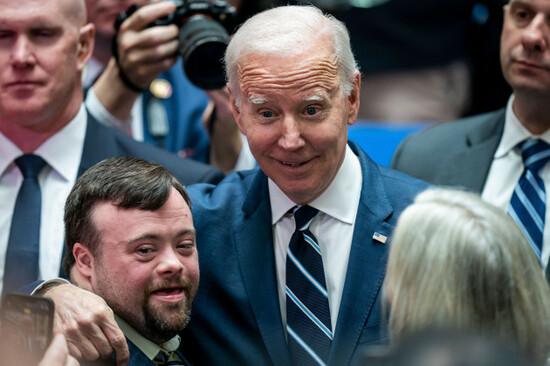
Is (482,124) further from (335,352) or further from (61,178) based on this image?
(61,178)

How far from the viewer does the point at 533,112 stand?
325cm

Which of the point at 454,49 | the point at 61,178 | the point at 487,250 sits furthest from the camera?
the point at 454,49

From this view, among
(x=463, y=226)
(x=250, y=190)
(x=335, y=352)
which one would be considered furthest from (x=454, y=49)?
(x=463, y=226)

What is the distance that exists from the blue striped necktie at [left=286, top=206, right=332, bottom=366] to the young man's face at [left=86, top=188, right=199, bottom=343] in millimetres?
346

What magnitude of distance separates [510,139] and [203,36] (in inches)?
48.5

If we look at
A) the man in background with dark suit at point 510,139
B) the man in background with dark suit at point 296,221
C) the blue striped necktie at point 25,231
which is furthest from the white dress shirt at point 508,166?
the blue striped necktie at point 25,231

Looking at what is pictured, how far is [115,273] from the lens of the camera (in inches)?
98.5

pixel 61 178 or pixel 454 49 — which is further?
pixel 454 49

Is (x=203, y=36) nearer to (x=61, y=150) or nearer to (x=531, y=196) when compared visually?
(x=61, y=150)

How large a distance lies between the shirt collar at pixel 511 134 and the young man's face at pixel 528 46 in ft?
0.43

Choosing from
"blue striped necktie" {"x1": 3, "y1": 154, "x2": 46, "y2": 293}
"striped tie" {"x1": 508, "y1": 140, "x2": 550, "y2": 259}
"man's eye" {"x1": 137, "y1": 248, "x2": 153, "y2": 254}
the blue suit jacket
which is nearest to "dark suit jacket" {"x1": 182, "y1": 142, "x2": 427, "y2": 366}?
"man's eye" {"x1": 137, "y1": 248, "x2": 153, "y2": 254}

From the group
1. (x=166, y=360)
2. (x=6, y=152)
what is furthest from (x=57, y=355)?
(x=6, y=152)

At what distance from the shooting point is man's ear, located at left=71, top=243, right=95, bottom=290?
101 inches

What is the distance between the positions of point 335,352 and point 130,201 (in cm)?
75
